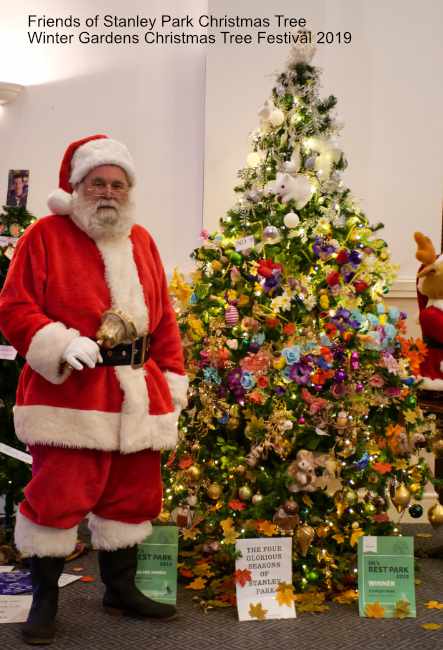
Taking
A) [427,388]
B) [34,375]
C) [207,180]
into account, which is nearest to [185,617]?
[34,375]

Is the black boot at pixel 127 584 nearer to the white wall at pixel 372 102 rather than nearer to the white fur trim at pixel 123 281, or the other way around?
the white fur trim at pixel 123 281

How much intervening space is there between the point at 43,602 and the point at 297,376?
114cm

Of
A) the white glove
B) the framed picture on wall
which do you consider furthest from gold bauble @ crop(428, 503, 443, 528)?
the framed picture on wall

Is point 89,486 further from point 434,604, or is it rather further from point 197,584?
point 434,604

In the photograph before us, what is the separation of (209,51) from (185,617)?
8.90 ft

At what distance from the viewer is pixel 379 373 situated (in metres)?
3.01

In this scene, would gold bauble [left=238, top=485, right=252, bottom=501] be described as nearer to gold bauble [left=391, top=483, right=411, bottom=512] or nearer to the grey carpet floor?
the grey carpet floor

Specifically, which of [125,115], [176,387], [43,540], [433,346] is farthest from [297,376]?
[125,115]

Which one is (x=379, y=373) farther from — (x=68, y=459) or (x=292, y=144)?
(x=68, y=459)

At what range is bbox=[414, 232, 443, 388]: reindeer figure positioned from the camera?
3467 millimetres

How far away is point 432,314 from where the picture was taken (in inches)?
137

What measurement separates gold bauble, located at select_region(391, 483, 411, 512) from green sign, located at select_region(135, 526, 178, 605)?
846mm

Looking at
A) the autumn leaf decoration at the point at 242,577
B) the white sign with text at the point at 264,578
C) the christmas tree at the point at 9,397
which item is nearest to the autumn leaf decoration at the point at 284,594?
the white sign with text at the point at 264,578

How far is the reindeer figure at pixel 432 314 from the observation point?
3.47 meters
